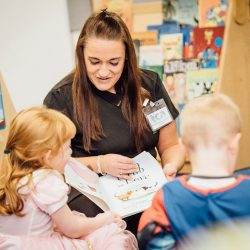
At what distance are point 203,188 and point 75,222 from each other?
1.73ft

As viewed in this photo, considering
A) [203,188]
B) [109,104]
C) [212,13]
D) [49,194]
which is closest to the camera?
[203,188]

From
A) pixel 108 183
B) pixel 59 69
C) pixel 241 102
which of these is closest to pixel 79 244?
pixel 108 183

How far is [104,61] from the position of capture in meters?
1.64

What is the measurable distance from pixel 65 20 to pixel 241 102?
1191mm

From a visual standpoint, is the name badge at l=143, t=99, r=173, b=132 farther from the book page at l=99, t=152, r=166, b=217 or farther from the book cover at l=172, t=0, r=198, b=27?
the book cover at l=172, t=0, r=198, b=27

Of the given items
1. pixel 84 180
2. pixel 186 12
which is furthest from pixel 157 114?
pixel 186 12

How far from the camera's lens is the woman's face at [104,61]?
1.63m

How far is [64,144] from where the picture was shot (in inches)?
52.8

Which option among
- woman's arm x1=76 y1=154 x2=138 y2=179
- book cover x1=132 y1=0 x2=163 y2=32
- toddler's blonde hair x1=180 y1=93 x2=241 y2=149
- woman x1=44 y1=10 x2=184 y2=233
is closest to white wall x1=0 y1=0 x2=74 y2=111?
book cover x1=132 y1=0 x2=163 y2=32

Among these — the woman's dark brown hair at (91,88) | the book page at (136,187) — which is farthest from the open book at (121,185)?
the woman's dark brown hair at (91,88)

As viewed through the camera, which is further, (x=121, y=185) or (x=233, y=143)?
(x=121, y=185)

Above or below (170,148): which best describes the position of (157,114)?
above

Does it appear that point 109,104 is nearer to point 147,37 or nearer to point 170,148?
point 170,148

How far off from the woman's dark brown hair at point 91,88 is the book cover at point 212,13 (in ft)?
3.09
